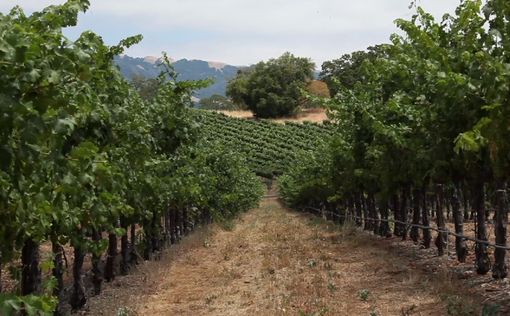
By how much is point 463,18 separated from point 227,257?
992cm

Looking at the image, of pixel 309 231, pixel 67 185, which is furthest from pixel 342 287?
pixel 309 231

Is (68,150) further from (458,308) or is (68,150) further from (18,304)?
(458,308)

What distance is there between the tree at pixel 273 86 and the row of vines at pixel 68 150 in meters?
78.7

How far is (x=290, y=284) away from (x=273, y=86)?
88741mm

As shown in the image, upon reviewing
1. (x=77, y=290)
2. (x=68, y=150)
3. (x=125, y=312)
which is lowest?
(x=125, y=312)

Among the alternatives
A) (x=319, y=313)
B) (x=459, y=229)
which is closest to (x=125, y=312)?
(x=319, y=313)

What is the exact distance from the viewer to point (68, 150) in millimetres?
7004

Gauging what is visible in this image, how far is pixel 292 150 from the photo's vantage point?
77.3m

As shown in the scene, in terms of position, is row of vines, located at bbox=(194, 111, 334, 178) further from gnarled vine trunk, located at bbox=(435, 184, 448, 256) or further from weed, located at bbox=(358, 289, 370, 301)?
weed, located at bbox=(358, 289, 370, 301)

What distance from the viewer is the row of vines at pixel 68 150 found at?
10.8ft

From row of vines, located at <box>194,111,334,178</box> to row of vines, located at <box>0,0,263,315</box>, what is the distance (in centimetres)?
5459

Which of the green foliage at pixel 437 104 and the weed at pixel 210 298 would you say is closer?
the green foliage at pixel 437 104

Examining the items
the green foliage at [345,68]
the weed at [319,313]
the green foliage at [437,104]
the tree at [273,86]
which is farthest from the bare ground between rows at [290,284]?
the tree at [273,86]

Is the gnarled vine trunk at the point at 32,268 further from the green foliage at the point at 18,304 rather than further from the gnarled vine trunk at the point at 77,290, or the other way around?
the green foliage at the point at 18,304
